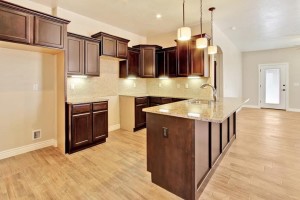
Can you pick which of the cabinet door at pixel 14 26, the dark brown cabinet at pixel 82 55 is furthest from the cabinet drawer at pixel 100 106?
the cabinet door at pixel 14 26

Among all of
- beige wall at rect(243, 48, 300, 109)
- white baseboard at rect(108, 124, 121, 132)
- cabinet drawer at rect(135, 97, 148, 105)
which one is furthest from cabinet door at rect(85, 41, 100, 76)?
beige wall at rect(243, 48, 300, 109)

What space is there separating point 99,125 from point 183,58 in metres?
2.76

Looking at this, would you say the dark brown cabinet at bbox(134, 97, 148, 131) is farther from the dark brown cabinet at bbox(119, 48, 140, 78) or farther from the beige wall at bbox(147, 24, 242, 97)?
the beige wall at bbox(147, 24, 242, 97)

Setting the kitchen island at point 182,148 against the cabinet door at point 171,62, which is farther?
the cabinet door at point 171,62

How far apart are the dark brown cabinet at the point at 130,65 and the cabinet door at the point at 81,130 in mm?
1816

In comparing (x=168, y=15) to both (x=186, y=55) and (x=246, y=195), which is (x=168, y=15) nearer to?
A: (x=186, y=55)

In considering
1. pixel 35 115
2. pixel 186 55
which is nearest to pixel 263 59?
pixel 186 55

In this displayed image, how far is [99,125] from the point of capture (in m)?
3.64

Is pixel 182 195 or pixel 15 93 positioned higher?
pixel 15 93

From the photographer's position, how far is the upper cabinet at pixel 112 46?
13.0ft

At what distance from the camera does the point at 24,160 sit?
2.89 metres

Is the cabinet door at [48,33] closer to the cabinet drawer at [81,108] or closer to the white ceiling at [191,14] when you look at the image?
the white ceiling at [191,14]

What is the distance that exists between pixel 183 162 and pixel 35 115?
10.0 ft

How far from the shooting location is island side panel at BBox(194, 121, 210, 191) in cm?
186
